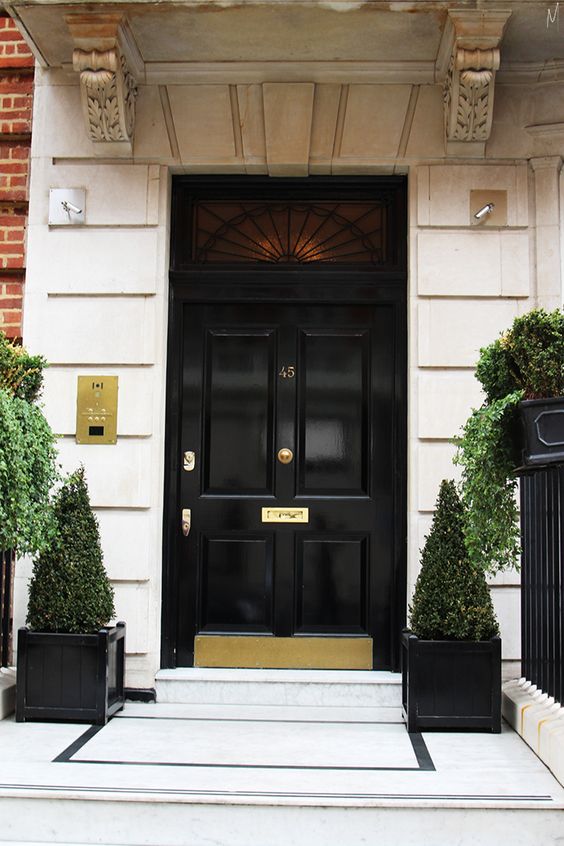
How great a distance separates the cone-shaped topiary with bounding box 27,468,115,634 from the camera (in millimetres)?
5094

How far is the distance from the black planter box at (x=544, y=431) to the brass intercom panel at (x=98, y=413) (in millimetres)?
2831

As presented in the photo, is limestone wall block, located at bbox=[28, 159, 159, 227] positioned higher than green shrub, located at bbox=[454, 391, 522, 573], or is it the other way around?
limestone wall block, located at bbox=[28, 159, 159, 227]

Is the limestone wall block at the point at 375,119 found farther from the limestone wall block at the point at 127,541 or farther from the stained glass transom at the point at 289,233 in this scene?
the limestone wall block at the point at 127,541

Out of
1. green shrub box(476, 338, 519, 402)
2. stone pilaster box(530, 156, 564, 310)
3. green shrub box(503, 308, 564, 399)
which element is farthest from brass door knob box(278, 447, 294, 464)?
green shrub box(503, 308, 564, 399)

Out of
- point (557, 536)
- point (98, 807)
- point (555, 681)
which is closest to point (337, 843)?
point (98, 807)

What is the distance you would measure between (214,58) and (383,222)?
1.53 metres

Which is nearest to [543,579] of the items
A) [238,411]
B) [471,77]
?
[238,411]

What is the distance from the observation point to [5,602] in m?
5.46

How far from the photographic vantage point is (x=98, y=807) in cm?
387

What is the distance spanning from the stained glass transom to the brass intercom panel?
3.59 ft

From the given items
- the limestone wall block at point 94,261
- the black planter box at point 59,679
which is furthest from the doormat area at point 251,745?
the limestone wall block at point 94,261

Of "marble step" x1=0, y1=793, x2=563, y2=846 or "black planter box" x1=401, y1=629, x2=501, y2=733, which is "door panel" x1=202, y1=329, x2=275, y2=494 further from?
"marble step" x1=0, y1=793, x2=563, y2=846

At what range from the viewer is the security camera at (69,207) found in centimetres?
594

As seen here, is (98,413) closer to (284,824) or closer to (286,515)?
(286,515)
